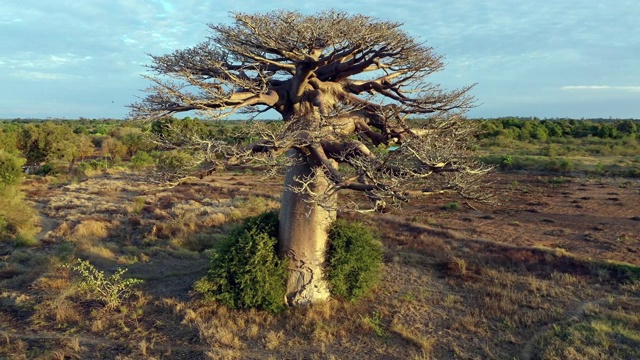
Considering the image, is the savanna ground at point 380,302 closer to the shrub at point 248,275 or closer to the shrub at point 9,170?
the shrub at point 248,275

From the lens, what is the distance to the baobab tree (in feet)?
17.4

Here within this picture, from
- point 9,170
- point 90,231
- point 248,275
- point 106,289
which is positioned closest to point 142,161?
point 9,170

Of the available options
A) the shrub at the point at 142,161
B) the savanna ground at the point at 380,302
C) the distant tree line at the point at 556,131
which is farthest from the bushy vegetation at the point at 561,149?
the shrub at the point at 142,161

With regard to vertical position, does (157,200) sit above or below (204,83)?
below

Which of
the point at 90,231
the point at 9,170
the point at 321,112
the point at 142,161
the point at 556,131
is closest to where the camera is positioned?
the point at 321,112

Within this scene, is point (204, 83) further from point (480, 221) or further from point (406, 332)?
point (480, 221)

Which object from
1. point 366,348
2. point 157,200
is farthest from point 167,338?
point 157,200

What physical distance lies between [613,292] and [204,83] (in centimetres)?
685

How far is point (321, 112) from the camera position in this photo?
234 inches

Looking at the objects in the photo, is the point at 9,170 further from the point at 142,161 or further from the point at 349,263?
the point at 349,263

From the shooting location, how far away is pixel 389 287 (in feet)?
24.2

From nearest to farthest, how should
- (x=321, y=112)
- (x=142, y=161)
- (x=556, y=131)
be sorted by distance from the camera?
(x=321, y=112), (x=142, y=161), (x=556, y=131)

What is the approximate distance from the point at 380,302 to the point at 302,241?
4.91 ft

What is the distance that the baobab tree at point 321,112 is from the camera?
5.30 meters
